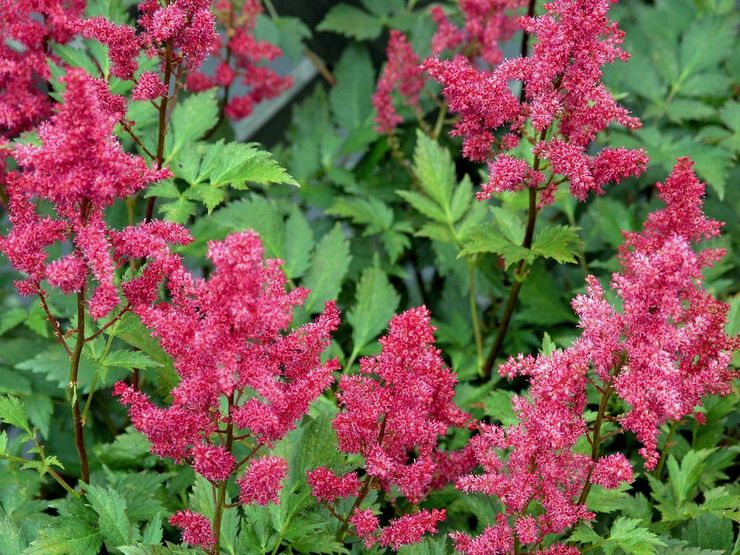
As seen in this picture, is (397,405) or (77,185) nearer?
(77,185)

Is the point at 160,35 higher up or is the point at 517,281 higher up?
the point at 160,35

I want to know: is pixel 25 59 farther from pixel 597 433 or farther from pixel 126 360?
pixel 597 433

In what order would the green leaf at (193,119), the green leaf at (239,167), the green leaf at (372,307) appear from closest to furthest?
the green leaf at (239,167)
the green leaf at (193,119)
the green leaf at (372,307)

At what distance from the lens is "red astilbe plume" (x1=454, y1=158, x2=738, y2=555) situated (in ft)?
4.17

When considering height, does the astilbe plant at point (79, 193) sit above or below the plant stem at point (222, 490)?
above

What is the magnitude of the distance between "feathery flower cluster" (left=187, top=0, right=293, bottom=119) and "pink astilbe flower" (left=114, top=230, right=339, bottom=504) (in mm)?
1230

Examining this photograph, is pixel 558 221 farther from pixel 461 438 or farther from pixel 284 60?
pixel 284 60

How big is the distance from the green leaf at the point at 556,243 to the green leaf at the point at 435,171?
527mm

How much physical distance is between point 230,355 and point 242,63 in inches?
63.9

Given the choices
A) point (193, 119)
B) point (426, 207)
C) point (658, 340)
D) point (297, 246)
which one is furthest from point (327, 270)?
point (658, 340)

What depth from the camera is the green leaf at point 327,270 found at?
228 centimetres

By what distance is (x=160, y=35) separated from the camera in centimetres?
155

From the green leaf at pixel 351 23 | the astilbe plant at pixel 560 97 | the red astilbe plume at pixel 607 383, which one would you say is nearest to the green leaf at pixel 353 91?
the green leaf at pixel 351 23

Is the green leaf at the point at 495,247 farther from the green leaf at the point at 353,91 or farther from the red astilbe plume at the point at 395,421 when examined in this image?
the green leaf at the point at 353,91
